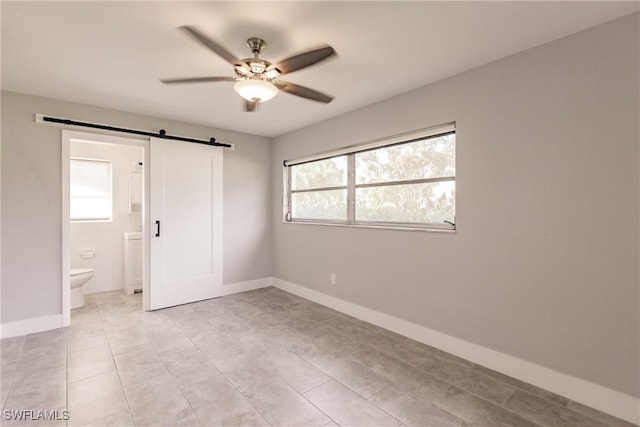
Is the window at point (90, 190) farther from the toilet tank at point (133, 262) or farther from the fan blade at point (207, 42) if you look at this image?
the fan blade at point (207, 42)

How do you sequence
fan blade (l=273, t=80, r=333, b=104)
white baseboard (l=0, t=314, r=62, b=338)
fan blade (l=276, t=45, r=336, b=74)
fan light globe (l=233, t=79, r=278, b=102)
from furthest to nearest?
white baseboard (l=0, t=314, r=62, b=338)
fan blade (l=273, t=80, r=333, b=104)
fan light globe (l=233, t=79, r=278, b=102)
fan blade (l=276, t=45, r=336, b=74)

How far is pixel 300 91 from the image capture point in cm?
227

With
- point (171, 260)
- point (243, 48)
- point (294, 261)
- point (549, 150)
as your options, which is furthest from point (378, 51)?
point (171, 260)

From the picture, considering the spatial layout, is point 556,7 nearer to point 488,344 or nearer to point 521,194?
point 521,194

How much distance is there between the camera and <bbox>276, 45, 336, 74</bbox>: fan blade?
172 centimetres

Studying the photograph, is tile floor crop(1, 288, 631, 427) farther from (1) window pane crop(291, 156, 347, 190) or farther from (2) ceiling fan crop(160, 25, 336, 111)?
(2) ceiling fan crop(160, 25, 336, 111)

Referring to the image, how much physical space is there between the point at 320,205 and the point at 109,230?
3.30 meters

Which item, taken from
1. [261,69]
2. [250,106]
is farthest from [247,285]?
[261,69]

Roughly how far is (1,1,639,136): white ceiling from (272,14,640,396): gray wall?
22cm

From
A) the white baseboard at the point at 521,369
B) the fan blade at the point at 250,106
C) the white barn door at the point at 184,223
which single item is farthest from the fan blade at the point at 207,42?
the white baseboard at the point at 521,369

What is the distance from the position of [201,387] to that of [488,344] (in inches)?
86.3

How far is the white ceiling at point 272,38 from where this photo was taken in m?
1.75

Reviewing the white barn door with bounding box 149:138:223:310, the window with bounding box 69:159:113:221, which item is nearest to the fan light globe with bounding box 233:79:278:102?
the white barn door with bounding box 149:138:223:310

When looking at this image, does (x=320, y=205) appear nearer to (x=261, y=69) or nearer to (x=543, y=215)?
(x=261, y=69)
